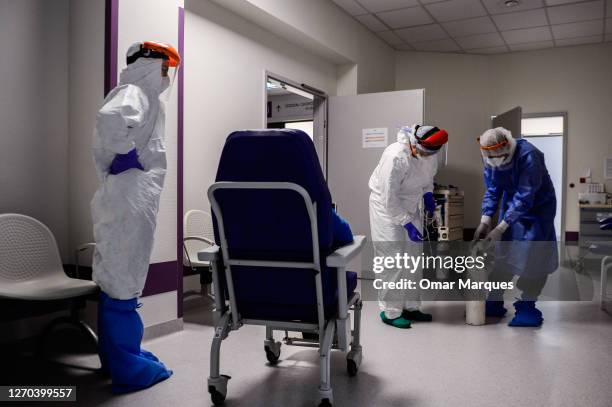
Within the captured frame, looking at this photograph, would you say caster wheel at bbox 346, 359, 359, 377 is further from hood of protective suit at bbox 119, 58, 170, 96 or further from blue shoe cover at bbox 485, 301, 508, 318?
blue shoe cover at bbox 485, 301, 508, 318

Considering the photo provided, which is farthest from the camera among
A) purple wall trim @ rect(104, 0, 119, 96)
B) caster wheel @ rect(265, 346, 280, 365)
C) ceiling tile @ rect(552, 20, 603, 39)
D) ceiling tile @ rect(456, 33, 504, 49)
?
ceiling tile @ rect(456, 33, 504, 49)

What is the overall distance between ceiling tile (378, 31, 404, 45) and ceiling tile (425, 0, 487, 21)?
68cm

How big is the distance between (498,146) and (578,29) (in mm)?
3635

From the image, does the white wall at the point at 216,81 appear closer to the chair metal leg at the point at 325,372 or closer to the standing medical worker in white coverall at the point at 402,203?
the standing medical worker in white coverall at the point at 402,203

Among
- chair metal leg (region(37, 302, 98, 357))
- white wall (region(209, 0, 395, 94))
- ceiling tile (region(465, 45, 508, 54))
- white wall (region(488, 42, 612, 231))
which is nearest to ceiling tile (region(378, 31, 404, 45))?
white wall (region(209, 0, 395, 94))

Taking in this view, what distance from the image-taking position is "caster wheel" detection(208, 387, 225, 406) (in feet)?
6.15

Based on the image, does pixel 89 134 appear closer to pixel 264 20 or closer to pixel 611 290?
pixel 264 20

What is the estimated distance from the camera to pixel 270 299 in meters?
1.85

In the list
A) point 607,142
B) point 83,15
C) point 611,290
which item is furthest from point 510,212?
point 607,142

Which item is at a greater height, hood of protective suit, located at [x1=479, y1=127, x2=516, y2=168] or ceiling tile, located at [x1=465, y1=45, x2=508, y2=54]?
ceiling tile, located at [x1=465, y1=45, x2=508, y2=54]

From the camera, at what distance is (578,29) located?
5.64m

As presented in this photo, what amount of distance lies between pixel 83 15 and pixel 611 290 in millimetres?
4732

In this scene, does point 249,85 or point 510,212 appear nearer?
point 510,212

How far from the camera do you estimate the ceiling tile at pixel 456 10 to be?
479 cm
